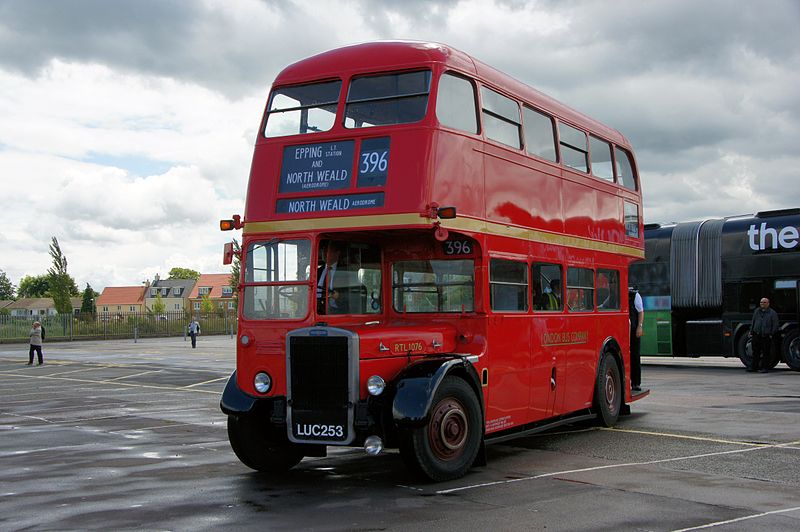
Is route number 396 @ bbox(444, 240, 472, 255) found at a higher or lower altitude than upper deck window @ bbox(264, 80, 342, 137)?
lower

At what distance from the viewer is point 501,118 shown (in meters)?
11.2

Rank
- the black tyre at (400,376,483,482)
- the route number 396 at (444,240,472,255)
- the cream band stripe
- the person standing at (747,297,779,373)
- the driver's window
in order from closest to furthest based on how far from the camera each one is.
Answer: the black tyre at (400,376,483,482) < the cream band stripe < the driver's window < the route number 396 at (444,240,472,255) < the person standing at (747,297,779,373)

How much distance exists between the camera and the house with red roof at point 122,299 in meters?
174

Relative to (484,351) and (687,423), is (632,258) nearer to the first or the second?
(687,423)

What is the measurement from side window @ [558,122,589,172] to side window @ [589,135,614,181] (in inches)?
11.2

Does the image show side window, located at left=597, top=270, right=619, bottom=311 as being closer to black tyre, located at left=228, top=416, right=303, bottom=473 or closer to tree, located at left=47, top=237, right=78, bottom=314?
black tyre, located at left=228, top=416, right=303, bottom=473

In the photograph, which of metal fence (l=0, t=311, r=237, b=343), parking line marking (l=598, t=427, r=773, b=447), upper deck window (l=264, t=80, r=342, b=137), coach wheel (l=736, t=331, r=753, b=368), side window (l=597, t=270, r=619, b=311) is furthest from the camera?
metal fence (l=0, t=311, r=237, b=343)

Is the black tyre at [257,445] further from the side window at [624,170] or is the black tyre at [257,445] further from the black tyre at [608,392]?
the side window at [624,170]

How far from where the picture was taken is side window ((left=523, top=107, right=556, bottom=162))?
11891mm

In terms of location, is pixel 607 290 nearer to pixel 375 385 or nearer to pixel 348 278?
pixel 348 278

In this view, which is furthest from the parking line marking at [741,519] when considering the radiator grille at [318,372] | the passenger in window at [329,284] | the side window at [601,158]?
the side window at [601,158]

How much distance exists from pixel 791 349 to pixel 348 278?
18070 millimetres

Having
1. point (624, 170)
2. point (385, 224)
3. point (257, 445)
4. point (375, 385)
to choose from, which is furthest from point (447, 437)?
point (624, 170)

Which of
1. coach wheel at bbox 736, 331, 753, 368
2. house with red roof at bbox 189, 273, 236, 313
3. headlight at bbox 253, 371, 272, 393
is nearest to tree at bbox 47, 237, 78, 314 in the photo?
coach wheel at bbox 736, 331, 753, 368
